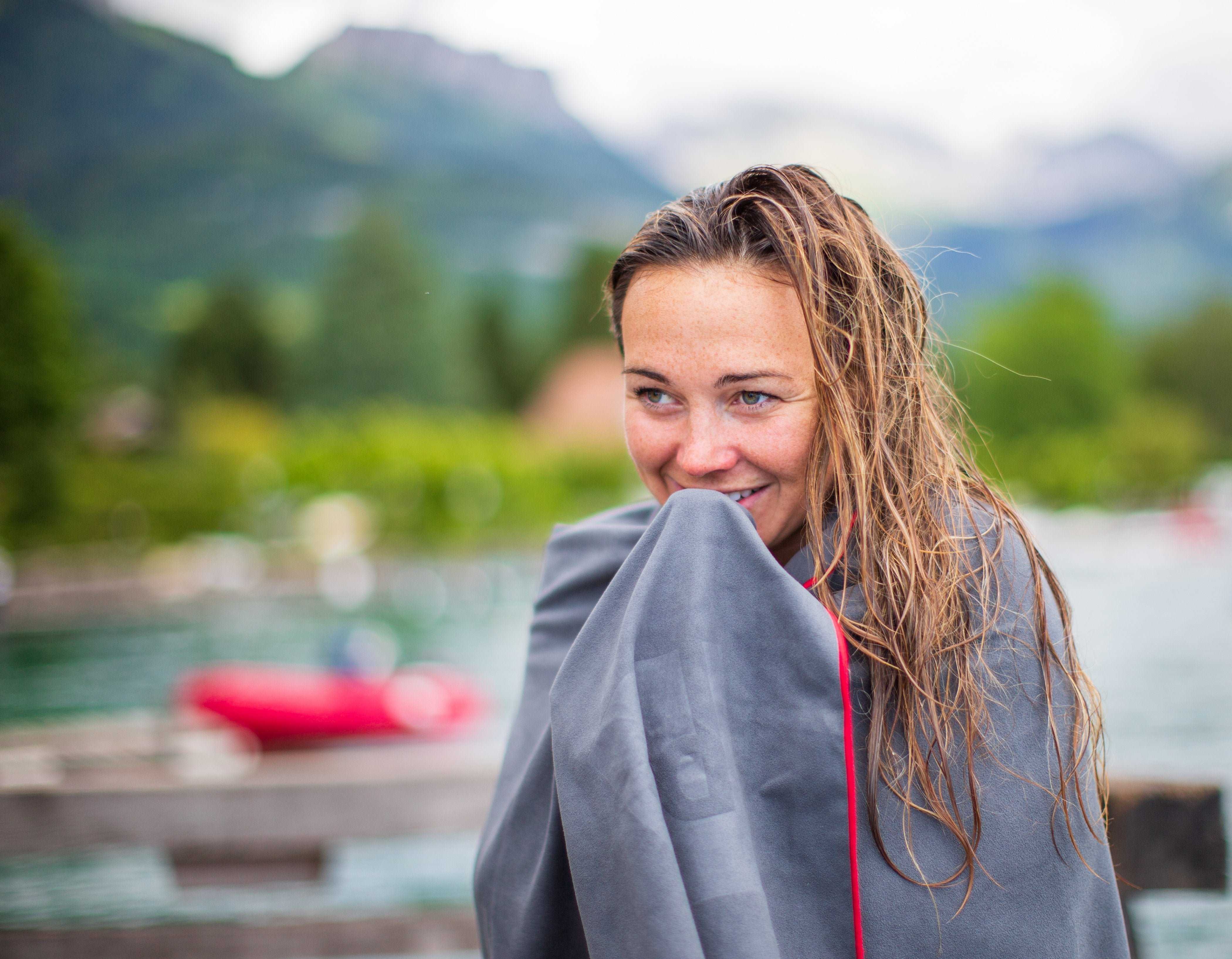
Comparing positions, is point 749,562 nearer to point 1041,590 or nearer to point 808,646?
point 808,646

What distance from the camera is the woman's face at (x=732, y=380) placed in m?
1.10

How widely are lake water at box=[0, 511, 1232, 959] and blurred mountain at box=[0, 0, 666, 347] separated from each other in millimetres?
61067

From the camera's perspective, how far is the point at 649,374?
116 centimetres

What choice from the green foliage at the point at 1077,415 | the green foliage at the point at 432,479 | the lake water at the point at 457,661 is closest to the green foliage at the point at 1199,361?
the green foliage at the point at 1077,415

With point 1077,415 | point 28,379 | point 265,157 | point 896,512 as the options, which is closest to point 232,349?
point 28,379

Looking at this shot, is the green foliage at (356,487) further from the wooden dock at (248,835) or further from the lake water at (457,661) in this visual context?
the wooden dock at (248,835)

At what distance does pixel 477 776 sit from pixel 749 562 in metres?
1.80

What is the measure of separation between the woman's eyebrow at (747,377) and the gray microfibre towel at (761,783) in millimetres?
166

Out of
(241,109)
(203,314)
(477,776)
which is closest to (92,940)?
(477,776)

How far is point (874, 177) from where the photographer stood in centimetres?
195

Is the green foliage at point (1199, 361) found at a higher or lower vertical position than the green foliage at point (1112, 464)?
higher

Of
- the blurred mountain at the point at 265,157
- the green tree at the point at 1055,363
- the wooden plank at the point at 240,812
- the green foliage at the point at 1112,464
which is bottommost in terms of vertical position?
the wooden plank at the point at 240,812

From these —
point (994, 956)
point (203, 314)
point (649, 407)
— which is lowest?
point (994, 956)

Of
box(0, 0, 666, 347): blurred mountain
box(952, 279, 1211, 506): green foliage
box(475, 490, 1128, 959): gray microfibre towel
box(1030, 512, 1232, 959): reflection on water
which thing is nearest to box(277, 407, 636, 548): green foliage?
box(1030, 512, 1232, 959): reflection on water
